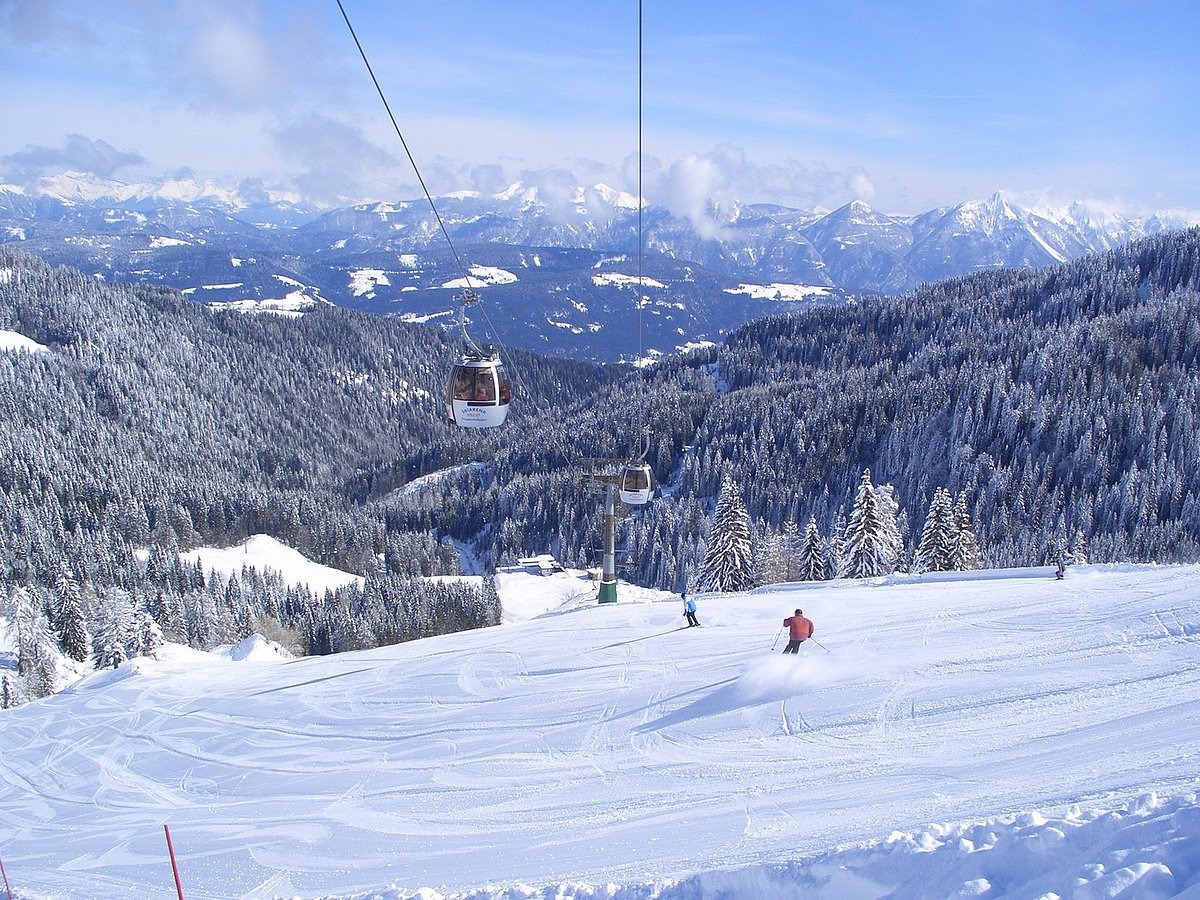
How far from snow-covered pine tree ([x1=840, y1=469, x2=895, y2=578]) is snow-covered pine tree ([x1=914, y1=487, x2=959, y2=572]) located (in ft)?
5.61

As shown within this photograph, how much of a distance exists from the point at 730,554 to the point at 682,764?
29436 mm

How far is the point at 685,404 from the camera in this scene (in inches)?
6181

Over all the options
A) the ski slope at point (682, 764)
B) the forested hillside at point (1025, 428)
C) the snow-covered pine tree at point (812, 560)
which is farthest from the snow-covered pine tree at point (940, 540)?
the forested hillside at point (1025, 428)

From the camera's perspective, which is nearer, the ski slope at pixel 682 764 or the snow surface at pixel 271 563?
the ski slope at pixel 682 764

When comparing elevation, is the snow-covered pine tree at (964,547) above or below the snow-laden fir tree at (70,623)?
above

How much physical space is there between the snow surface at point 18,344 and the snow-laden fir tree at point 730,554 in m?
201

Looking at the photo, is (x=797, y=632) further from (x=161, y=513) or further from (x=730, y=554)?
(x=161, y=513)

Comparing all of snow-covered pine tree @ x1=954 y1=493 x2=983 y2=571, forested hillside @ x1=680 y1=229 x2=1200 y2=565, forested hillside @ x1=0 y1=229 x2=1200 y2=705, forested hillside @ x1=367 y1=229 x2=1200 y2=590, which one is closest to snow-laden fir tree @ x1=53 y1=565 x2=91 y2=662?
forested hillside @ x1=0 y1=229 x2=1200 y2=705

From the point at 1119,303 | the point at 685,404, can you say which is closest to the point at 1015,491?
the point at 685,404

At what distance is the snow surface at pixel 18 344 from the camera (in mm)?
180375

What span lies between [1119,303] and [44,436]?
226 meters

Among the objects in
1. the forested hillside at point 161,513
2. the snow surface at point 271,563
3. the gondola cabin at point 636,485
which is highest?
the gondola cabin at point 636,485

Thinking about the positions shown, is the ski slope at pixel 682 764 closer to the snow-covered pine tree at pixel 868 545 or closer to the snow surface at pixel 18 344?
the snow-covered pine tree at pixel 868 545

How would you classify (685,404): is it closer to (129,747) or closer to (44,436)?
(44,436)
